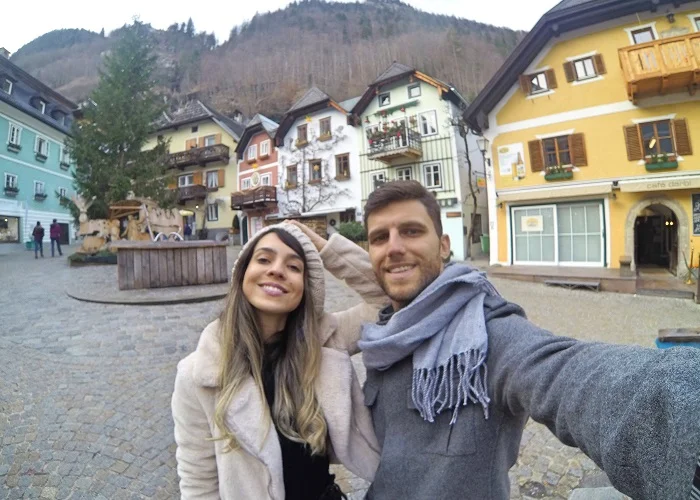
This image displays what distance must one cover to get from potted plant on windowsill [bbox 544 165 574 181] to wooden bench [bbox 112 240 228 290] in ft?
37.1

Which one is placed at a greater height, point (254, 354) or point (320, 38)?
point (320, 38)

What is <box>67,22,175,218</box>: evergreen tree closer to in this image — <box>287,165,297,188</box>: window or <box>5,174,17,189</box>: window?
<box>287,165,297,188</box>: window

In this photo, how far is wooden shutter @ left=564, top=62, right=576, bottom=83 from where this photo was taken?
11578 millimetres

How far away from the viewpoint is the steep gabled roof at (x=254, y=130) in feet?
81.4

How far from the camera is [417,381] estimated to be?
1042 millimetres

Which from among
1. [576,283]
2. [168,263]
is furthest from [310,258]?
[576,283]

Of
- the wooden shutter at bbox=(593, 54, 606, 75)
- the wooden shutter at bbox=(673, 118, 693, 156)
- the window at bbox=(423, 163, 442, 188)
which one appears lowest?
the wooden shutter at bbox=(673, 118, 693, 156)

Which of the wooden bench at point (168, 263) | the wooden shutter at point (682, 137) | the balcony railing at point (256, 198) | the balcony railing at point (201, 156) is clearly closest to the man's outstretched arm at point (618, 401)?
the wooden bench at point (168, 263)

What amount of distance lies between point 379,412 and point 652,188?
12918 mm

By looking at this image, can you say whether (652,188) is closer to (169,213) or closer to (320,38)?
(169,213)

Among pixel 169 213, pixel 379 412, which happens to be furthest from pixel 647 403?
pixel 169 213

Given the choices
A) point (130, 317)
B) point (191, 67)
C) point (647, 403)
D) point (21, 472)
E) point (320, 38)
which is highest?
point (320, 38)

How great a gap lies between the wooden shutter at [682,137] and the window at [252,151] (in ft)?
77.9

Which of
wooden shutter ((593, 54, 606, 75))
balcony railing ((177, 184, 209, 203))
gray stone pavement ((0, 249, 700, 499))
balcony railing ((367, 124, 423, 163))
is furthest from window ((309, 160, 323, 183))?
gray stone pavement ((0, 249, 700, 499))
